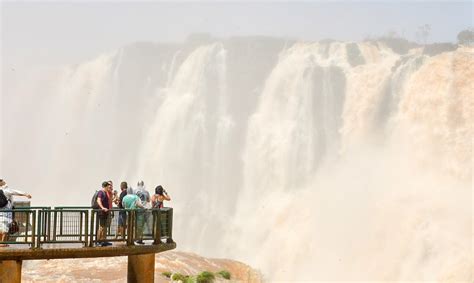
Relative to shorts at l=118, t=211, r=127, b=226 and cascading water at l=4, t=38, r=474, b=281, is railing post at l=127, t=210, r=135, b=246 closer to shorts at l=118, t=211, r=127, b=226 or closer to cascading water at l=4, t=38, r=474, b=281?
shorts at l=118, t=211, r=127, b=226

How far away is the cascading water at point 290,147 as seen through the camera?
45031 millimetres

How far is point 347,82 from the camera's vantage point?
2223 inches

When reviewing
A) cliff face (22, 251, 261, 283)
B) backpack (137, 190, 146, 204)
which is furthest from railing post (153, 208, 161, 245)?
cliff face (22, 251, 261, 283)

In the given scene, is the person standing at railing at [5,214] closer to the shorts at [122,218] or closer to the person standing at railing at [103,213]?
the person standing at railing at [103,213]

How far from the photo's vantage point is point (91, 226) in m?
15.4

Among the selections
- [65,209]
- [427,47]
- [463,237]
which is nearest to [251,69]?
[427,47]

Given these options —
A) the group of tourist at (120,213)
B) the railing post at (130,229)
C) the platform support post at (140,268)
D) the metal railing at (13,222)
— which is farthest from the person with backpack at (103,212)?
the platform support post at (140,268)

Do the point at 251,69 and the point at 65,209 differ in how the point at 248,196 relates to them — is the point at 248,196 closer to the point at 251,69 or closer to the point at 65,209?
the point at 251,69

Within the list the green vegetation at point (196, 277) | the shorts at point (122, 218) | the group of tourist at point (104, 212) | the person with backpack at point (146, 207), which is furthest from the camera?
the green vegetation at point (196, 277)

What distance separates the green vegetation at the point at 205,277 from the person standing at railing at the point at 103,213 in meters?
18.0

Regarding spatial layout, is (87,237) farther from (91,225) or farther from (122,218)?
(122,218)

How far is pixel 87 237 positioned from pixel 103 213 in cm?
66

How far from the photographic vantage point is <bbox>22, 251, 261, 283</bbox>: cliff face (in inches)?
1222

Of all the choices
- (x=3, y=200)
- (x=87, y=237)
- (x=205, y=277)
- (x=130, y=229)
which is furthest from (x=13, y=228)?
(x=205, y=277)
